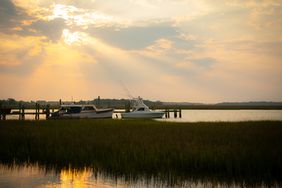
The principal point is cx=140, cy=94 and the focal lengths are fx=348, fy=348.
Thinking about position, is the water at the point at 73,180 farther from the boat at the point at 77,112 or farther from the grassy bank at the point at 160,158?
the boat at the point at 77,112

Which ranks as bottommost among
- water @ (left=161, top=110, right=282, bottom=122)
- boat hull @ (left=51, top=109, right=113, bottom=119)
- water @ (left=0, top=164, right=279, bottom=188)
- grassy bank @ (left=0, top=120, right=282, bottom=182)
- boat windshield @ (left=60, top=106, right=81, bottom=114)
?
water @ (left=0, top=164, right=279, bottom=188)

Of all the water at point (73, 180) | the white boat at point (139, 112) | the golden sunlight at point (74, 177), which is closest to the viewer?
the water at point (73, 180)

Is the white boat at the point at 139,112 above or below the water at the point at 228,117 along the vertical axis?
above

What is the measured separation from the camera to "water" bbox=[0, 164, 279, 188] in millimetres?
11711

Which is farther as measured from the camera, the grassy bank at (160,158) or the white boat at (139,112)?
the white boat at (139,112)

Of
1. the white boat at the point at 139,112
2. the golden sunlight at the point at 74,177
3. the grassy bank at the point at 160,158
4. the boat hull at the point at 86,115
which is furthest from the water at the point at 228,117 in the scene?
the golden sunlight at the point at 74,177

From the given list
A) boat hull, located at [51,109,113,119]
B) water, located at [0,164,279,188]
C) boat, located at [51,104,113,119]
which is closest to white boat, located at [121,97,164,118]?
boat hull, located at [51,109,113,119]

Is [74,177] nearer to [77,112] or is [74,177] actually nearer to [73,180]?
[73,180]

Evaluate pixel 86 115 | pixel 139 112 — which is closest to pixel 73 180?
pixel 86 115

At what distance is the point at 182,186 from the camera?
1145 cm

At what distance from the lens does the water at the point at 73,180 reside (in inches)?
461

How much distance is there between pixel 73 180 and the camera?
494 inches

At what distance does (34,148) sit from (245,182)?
432 inches

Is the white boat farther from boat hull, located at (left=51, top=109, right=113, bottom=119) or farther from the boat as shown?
the boat
